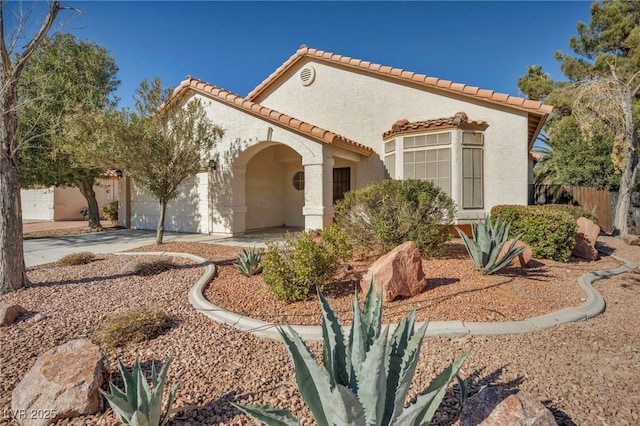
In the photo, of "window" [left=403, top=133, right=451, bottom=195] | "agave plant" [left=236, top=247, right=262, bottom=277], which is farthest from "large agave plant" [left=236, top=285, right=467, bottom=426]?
"window" [left=403, top=133, right=451, bottom=195]

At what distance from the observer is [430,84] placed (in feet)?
35.1

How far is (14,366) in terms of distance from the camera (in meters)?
3.23

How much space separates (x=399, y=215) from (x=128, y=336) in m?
5.23

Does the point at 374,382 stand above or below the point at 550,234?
below

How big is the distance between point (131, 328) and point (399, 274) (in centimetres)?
380

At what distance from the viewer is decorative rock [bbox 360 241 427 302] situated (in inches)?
178

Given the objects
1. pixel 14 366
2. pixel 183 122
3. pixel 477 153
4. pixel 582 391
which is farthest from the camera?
pixel 477 153

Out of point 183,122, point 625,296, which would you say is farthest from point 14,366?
point 625,296

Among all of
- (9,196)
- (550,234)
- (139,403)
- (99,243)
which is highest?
(9,196)

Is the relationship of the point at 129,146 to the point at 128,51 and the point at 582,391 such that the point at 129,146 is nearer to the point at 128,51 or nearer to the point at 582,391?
the point at 128,51

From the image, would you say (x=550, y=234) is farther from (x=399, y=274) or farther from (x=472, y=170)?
(x=399, y=274)

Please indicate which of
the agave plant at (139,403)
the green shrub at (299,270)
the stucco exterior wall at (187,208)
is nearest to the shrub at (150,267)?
the green shrub at (299,270)

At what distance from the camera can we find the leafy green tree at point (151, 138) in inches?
308

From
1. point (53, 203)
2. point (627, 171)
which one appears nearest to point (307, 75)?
point (627, 171)
